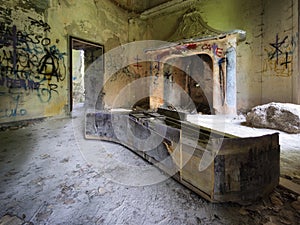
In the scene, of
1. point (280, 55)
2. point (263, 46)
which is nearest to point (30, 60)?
point (263, 46)

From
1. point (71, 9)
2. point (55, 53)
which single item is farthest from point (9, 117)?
point (71, 9)

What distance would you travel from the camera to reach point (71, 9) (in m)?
5.73

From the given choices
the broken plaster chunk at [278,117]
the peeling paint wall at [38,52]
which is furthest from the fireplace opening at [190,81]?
the peeling paint wall at [38,52]

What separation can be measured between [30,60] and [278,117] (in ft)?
20.5

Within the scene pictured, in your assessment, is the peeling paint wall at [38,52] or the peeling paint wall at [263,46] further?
the peeling paint wall at [263,46]

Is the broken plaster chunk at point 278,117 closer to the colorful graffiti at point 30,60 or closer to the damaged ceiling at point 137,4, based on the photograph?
the colorful graffiti at point 30,60

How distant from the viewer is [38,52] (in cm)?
479

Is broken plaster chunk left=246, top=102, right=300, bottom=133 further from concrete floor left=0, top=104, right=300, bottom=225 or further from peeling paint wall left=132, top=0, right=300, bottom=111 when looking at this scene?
concrete floor left=0, top=104, right=300, bottom=225

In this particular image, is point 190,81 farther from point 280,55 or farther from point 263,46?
point 280,55

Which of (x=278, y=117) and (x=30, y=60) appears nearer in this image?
(x=278, y=117)

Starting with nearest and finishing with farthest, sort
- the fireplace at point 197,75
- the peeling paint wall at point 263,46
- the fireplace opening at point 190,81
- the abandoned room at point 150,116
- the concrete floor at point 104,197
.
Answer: the concrete floor at point 104,197
the abandoned room at point 150,116
the peeling paint wall at point 263,46
the fireplace at point 197,75
the fireplace opening at point 190,81

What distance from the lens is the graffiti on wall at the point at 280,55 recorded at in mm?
5309

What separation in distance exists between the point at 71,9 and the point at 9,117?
153 inches

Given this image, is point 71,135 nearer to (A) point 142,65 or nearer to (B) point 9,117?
(B) point 9,117
